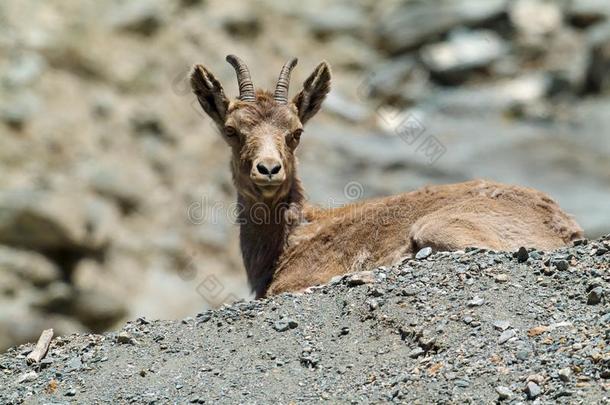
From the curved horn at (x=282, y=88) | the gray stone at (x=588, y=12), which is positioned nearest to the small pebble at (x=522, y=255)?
the curved horn at (x=282, y=88)

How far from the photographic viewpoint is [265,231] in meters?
12.8

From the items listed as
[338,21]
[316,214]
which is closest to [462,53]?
[338,21]

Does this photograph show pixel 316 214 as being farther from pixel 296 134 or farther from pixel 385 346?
pixel 385 346

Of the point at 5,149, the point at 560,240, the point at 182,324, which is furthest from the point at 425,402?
the point at 5,149

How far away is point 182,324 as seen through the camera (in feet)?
32.4

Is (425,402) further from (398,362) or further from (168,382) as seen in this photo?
(168,382)

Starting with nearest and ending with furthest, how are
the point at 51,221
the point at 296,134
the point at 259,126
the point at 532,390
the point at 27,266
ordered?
1. the point at 532,390
2. the point at 259,126
3. the point at 296,134
4. the point at 27,266
5. the point at 51,221

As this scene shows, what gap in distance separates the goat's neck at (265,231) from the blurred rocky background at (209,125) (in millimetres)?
11705

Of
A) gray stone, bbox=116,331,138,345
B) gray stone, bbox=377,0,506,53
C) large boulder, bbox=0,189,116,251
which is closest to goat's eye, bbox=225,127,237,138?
gray stone, bbox=116,331,138,345

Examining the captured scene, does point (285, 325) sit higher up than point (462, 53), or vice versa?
point (462, 53)

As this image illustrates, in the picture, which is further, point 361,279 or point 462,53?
point 462,53

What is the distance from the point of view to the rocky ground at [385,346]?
7.73 metres

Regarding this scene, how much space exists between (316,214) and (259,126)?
4.27 ft

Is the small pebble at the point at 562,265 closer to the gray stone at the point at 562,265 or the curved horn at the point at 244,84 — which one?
the gray stone at the point at 562,265
